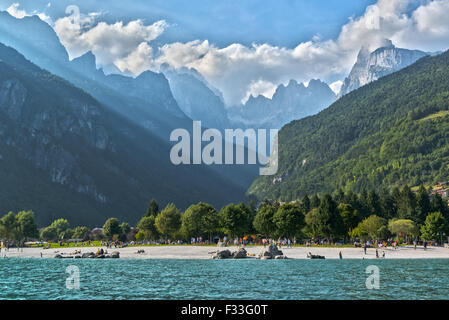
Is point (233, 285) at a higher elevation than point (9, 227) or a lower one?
lower

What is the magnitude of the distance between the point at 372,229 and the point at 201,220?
55.9 m

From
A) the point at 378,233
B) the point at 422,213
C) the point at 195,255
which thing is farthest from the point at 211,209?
the point at 422,213

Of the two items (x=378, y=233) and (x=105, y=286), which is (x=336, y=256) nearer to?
(x=378, y=233)

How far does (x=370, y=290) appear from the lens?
45000 millimetres

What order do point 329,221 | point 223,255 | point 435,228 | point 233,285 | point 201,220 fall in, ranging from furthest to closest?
point 201,220, point 435,228, point 329,221, point 223,255, point 233,285

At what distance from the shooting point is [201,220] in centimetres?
14788

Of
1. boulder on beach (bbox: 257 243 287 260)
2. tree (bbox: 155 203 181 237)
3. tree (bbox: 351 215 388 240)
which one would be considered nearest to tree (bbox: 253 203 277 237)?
tree (bbox: 351 215 388 240)

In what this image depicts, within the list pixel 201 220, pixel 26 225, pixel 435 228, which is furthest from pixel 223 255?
pixel 26 225

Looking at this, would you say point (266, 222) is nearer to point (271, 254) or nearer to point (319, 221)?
point (319, 221)

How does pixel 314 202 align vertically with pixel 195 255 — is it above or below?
above

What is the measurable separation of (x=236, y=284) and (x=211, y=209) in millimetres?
102472

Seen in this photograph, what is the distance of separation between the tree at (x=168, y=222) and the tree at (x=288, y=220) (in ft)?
126

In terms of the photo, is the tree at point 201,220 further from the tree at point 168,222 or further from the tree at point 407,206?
the tree at point 407,206
